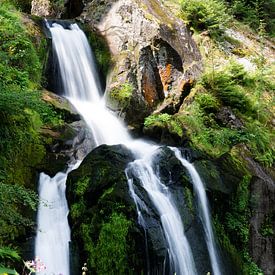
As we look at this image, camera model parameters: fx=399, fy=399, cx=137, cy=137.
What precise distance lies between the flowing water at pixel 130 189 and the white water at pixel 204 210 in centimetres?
60

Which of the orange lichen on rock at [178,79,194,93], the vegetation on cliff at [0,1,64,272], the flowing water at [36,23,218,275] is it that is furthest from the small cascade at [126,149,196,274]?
the orange lichen on rock at [178,79,194,93]

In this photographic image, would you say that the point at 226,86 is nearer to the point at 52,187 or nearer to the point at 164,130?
the point at 164,130

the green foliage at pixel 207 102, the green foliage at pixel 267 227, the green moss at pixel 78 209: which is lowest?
the green foliage at pixel 267 227

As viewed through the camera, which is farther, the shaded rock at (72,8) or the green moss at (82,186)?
the shaded rock at (72,8)

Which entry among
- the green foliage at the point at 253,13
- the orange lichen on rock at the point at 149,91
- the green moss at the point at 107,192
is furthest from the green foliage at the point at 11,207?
the green foliage at the point at 253,13

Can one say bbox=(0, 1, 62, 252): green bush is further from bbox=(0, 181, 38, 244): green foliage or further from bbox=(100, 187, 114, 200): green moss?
bbox=(100, 187, 114, 200): green moss

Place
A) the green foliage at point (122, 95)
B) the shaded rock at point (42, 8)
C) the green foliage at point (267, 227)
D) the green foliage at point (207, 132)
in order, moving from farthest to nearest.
Result: the shaded rock at point (42, 8), the green foliage at point (122, 95), the green foliage at point (207, 132), the green foliage at point (267, 227)

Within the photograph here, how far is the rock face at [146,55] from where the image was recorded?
10438 mm

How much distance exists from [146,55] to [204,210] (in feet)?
16.9

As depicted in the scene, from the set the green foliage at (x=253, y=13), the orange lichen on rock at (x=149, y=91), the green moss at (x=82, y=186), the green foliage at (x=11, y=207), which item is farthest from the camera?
the green foliage at (x=253, y=13)

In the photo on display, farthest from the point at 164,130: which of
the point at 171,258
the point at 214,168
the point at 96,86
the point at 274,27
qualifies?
the point at 274,27

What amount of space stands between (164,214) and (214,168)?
7.03ft

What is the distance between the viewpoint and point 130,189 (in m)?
6.32

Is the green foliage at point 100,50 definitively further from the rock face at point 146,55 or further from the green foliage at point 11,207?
the green foliage at point 11,207
